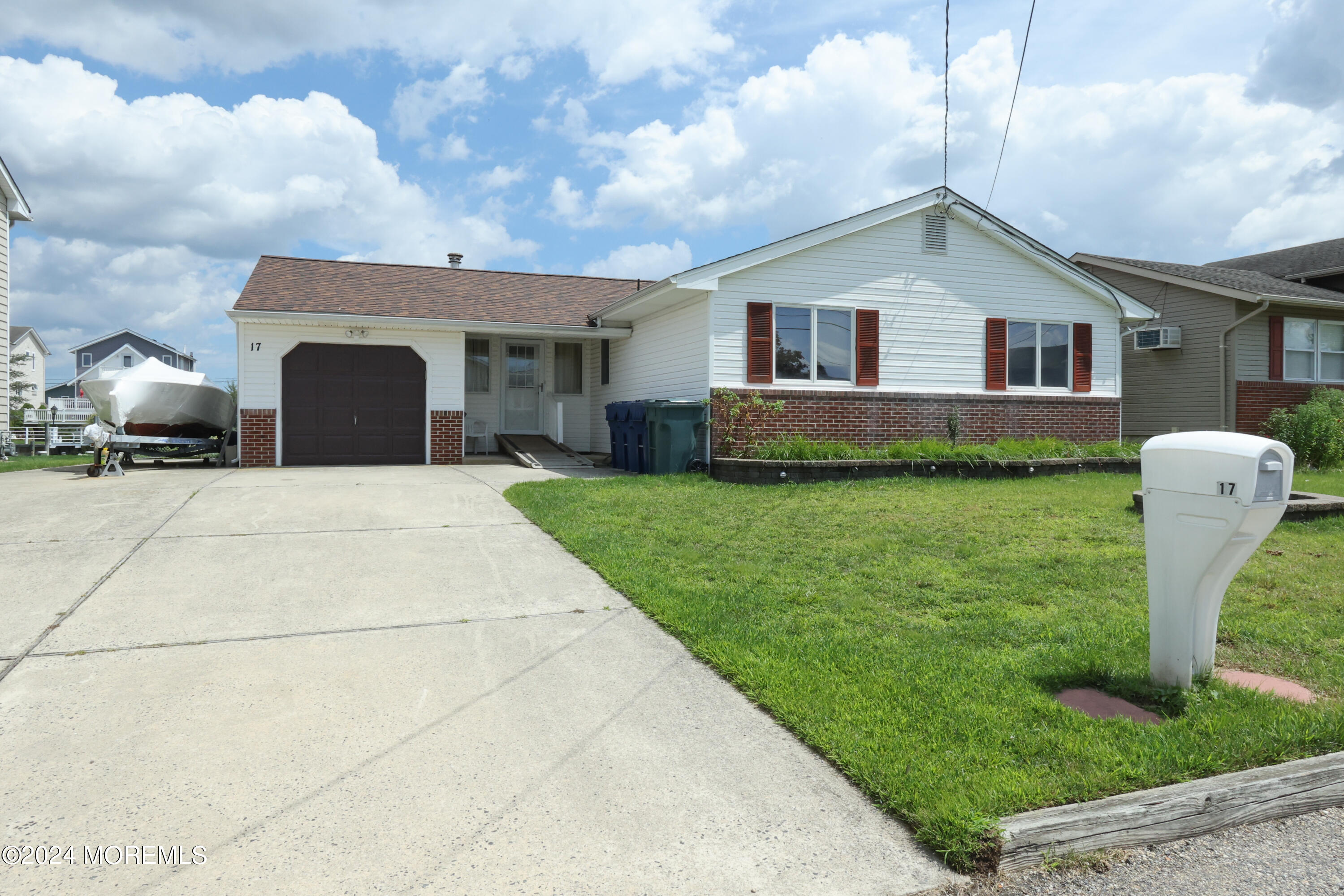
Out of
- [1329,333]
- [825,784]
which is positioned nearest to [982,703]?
[825,784]

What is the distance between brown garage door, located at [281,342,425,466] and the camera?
1479 centimetres

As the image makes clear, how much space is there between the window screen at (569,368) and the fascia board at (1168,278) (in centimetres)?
1132

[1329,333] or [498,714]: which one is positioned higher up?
[1329,333]

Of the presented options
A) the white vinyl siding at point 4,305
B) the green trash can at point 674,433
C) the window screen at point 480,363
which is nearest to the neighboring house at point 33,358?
the white vinyl siding at point 4,305

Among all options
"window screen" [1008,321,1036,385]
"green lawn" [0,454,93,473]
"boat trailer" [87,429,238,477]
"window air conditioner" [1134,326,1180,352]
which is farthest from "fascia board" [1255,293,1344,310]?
"green lawn" [0,454,93,473]

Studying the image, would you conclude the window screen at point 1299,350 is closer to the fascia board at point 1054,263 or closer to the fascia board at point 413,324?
the fascia board at point 1054,263

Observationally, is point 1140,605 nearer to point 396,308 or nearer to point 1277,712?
point 1277,712

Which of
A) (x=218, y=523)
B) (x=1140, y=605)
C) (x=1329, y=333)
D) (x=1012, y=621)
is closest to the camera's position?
(x=1012, y=621)

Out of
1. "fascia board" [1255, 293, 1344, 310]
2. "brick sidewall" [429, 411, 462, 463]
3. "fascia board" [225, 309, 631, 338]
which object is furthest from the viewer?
"fascia board" [1255, 293, 1344, 310]

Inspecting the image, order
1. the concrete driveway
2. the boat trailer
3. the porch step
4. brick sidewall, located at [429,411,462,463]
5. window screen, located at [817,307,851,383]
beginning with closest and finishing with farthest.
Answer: the concrete driveway, window screen, located at [817,307,851,383], the boat trailer, the porch step, brick sidewall, located at [429,411,462,463]

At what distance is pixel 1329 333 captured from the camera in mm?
18531

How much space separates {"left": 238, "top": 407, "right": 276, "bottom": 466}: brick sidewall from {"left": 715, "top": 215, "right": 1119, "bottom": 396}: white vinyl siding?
8.22 meters

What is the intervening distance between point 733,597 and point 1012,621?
5.69ft

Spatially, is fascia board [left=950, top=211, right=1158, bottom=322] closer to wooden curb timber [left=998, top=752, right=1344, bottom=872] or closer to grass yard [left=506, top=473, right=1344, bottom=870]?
grass yard [left=506, top=473, right=1344, bottom=870]
